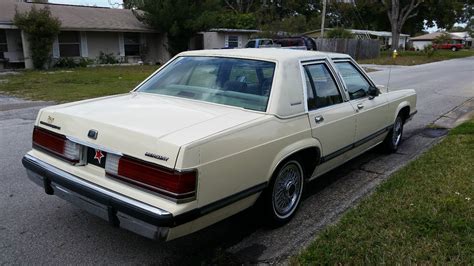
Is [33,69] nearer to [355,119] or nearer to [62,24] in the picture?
[62,24]

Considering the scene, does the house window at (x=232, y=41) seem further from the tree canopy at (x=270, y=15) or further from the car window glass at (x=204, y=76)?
the car window glass at (x=204, y=76)

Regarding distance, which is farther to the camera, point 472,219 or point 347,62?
point 347,62

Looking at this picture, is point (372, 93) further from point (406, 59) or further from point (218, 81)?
point (406, 59)

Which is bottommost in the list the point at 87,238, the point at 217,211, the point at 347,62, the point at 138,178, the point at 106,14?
the point at 87,238

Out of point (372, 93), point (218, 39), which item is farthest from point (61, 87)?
point (218, 39)

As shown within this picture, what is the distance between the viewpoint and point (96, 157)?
3.21 m

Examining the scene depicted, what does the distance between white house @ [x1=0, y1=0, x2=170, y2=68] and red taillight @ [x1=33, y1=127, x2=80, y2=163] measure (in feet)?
71.0

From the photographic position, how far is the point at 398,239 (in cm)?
340

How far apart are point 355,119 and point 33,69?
2170 centimetres

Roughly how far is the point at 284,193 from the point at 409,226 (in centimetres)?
108

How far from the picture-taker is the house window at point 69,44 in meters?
25.1

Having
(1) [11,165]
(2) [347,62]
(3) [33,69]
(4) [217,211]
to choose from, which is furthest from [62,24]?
(4) [217,211]

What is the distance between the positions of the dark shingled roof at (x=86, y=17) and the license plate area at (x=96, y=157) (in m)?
22.6

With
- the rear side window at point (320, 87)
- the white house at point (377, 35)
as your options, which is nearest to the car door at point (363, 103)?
the rear side window at point (320, 87)
